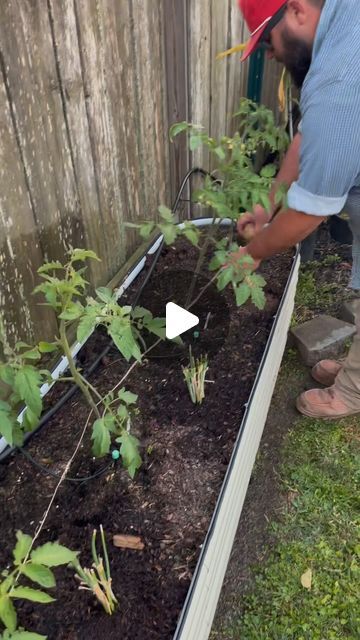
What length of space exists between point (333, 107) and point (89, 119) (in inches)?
34.0

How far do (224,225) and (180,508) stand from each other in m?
1.63

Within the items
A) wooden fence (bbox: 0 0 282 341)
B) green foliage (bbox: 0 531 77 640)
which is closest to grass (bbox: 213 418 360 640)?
green foliage (bbox: 0 531 77 640)

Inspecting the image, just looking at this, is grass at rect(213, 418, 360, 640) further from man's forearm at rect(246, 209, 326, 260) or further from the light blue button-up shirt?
the light blue button-up shirt

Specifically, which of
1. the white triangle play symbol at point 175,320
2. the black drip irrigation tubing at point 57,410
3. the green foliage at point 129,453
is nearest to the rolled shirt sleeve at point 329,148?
the black drip irrigation tubing at point 57,410

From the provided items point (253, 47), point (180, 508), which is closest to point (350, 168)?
point (253, 47)

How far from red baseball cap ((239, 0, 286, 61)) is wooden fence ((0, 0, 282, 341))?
19.8 inches

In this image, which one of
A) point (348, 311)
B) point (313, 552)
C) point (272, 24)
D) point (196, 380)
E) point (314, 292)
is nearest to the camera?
point (272, 24)

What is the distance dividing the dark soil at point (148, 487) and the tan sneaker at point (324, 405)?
0.54 metres

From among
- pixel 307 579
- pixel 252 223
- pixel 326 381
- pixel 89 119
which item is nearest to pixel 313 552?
pixel 307 579

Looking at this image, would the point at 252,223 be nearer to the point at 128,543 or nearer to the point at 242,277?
the point at 242,277

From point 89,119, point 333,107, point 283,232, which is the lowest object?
point 283,232

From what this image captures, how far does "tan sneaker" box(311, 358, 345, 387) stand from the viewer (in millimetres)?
2707

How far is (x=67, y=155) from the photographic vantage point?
5.79ft

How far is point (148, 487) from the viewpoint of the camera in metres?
1.67
